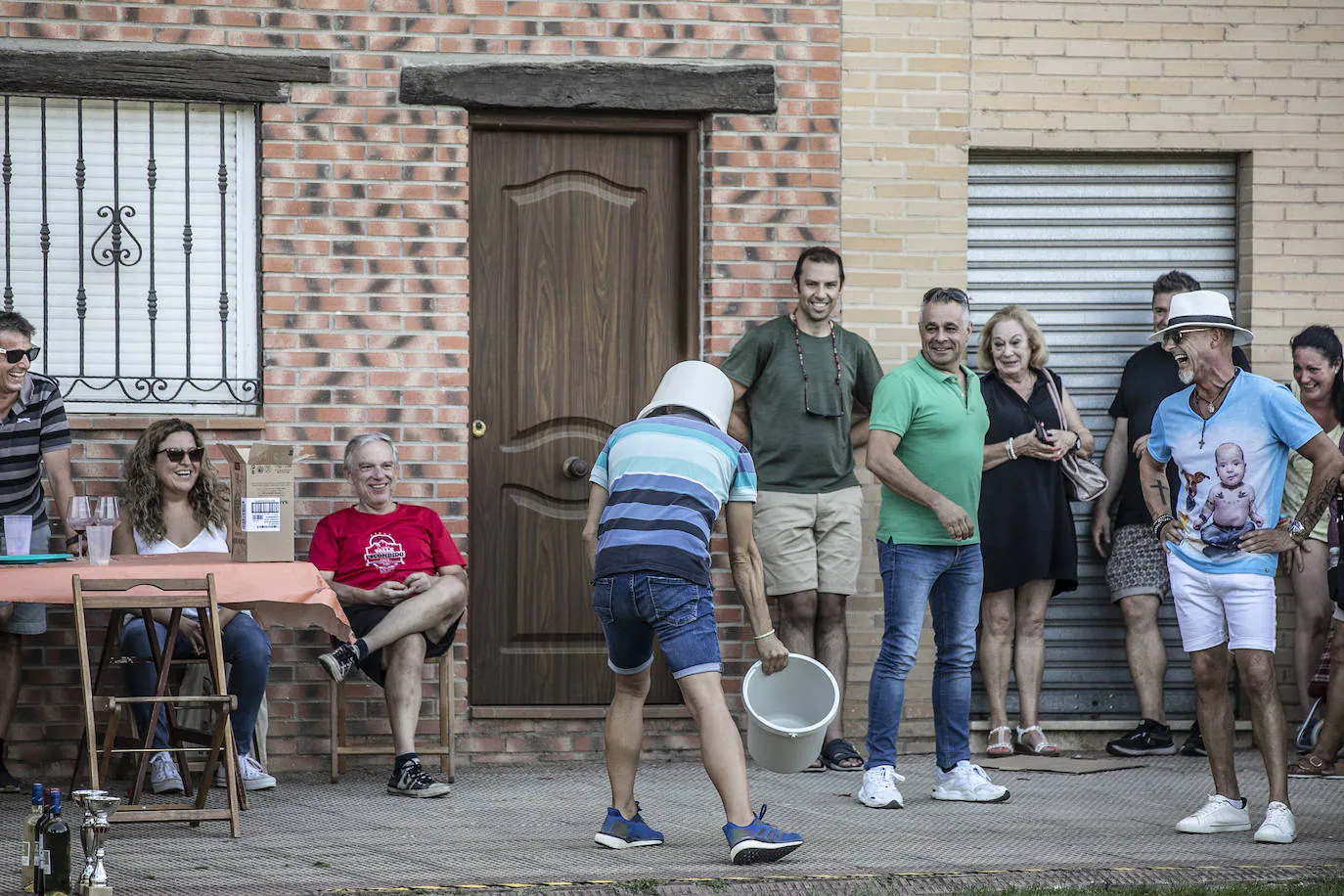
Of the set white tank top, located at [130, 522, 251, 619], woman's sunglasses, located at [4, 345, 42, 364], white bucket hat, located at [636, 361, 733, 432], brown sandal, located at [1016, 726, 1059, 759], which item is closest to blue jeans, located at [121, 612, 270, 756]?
white tank top, located at [130, 522, 251, 619]

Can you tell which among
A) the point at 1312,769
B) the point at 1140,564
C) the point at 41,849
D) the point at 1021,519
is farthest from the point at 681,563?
the point at 1312,769

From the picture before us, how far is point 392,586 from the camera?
7.17 meters

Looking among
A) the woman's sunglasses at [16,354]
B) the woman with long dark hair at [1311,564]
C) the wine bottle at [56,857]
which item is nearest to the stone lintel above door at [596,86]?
the woman's sunglasses at [16,354]

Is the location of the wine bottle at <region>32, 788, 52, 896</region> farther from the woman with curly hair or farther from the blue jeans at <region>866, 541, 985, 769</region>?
the blue jeans at <region>866, 541, 985, 769</region>

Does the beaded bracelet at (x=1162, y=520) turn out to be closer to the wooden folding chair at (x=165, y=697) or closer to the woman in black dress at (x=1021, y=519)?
the woman in black dress at (x=1021, y=519)

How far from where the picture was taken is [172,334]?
25.9ft

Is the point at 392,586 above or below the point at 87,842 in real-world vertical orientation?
above

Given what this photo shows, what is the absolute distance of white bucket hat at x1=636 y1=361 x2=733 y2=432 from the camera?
5.72 meters

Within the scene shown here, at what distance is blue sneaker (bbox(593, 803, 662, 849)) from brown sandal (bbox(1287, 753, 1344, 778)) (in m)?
3.35

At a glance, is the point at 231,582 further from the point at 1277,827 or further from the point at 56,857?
the point at 1277,827

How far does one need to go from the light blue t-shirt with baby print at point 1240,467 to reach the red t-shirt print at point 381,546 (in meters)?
3.21

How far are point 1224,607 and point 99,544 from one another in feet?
14.1

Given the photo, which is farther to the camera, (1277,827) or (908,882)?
(1277,827)

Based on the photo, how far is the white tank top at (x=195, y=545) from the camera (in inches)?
280
